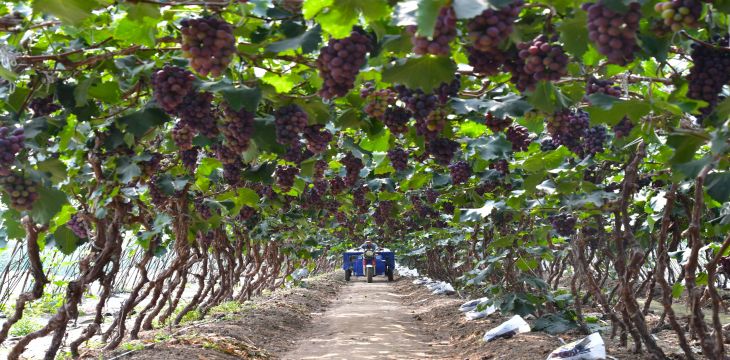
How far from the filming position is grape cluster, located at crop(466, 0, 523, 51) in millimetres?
1596

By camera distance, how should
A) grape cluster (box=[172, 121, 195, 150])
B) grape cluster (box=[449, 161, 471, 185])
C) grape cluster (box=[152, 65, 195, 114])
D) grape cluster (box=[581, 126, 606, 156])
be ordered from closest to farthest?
grape cluster (box=[152, 65, 195, 114]), grape cluster (box=[172, 121, 195, 150]), grape cluster (box=[581, 126, 606, 156]), grape cluster (box=[449, 161, 471, 185])

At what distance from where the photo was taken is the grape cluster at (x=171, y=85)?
8.08 feet

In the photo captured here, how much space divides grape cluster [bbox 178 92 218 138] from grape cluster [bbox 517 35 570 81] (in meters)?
1.42

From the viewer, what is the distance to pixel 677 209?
4906 millimetres

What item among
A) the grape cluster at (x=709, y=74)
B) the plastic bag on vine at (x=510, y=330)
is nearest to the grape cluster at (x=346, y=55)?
the grape cluster at (x=709, y=74)

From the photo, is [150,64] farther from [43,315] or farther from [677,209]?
[43,315]

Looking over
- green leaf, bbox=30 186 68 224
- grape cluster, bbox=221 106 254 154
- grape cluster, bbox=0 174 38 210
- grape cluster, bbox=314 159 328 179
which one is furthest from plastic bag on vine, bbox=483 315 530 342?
grape cluster, bbox=0 174 38 210

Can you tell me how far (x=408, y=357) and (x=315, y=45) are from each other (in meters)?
6.07

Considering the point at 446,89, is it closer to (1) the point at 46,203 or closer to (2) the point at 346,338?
(1) the point at 46,203

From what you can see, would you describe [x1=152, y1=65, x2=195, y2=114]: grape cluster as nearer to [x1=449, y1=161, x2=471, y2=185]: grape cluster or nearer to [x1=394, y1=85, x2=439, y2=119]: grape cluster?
[x1=394, y1=85, x2=439, y2=119]: grape cluster

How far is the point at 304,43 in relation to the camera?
214cm

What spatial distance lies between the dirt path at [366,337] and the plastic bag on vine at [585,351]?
9.39 ft

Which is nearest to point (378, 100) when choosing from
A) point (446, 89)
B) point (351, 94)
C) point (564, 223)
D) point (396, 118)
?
point (396, 118)

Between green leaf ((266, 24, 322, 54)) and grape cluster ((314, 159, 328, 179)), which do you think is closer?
green leaf ((266, 24, 322, 54))
